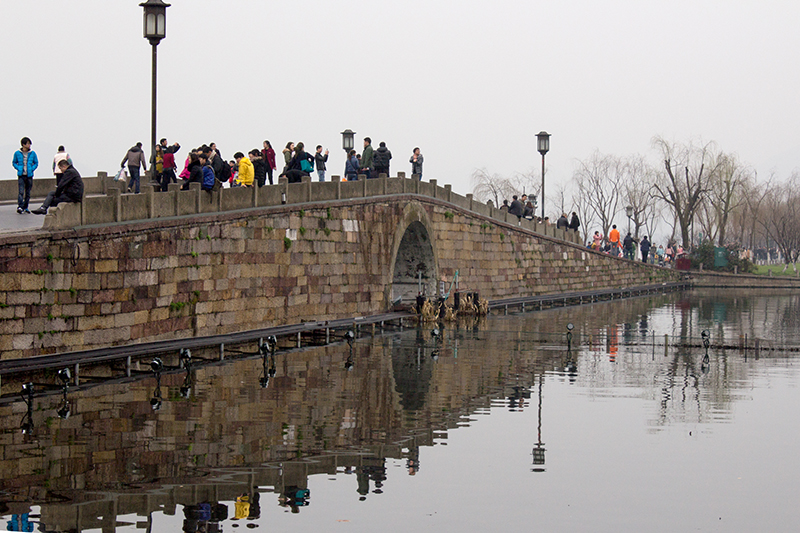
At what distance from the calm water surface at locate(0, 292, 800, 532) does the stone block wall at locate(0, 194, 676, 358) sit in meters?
1.57

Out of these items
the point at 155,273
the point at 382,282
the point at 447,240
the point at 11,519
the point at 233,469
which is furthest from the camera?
the point at 447,240

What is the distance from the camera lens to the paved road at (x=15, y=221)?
15.9 meters

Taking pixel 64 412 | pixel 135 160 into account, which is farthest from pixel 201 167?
pixel 64 412

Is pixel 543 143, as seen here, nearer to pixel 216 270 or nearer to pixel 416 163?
pixel 416 163

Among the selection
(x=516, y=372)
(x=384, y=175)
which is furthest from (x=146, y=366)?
(x=384, y=175)

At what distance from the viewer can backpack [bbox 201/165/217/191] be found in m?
19.6

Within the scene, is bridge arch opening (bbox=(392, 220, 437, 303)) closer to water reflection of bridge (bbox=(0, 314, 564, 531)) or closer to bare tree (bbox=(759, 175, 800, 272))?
water reflection of bridge (bbox=(0, 314, 564, 531))

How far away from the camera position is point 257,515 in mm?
8938

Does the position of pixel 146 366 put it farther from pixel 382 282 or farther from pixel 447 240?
pixel 447 240

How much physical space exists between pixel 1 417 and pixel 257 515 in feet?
16.3

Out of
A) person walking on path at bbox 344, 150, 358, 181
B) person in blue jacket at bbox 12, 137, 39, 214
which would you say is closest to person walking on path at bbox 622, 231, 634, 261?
person walking on path at bbox 344, 150, 358, 181

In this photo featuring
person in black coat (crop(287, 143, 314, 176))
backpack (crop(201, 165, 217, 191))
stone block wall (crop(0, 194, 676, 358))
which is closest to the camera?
stone block wall (crop(0, 194, 676, 358))

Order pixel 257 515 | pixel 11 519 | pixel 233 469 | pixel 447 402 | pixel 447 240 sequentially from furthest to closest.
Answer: pixel 447 240 → pixel 447 402 → pixel 233 469 → pixel 257 515 → pixel 11 519

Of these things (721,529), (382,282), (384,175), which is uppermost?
(384,175)
